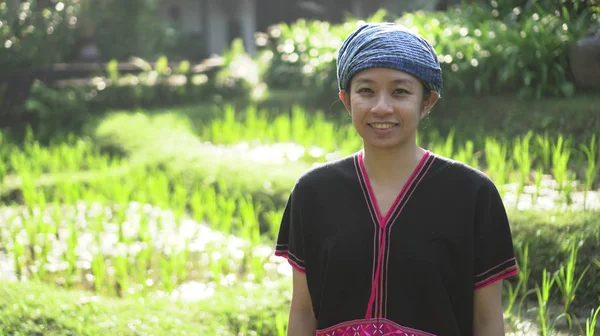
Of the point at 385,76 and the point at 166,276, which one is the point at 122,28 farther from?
the point at 385,76

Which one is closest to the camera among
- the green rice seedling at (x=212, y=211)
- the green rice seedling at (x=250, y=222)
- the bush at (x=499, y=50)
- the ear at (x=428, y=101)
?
the ear at (x=428, y=101)

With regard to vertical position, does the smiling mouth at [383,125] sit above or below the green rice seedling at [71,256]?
above

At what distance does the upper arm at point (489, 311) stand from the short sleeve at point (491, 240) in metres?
0.03

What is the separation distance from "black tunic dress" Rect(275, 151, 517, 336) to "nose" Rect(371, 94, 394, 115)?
0.57 feet

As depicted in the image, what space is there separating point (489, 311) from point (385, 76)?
0.58 metres

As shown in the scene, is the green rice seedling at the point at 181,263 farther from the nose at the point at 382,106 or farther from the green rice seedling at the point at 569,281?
the nose at the point at 382,106

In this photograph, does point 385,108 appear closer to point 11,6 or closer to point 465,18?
point 465,18

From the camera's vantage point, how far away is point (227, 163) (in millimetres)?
5965

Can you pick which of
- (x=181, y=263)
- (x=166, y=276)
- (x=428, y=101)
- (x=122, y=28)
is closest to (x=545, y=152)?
(x=181, y=263)

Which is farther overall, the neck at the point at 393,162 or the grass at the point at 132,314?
the grass at the point at 132,314

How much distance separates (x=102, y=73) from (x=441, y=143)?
5.63 meters

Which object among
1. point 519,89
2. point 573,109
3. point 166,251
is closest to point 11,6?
point 166,251

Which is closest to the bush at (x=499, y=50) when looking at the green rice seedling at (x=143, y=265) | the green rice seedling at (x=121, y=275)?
the green rice seedling at (x=143, y=265)

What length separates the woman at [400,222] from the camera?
1722 mm
